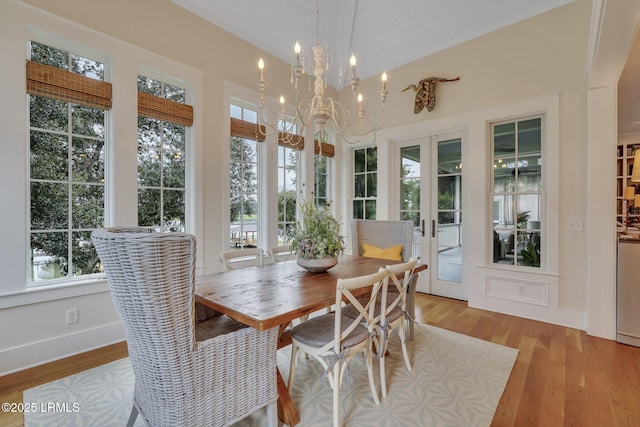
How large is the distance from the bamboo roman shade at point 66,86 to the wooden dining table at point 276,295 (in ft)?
6.17

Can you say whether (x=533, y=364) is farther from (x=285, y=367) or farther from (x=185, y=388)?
(x=185, y=388)

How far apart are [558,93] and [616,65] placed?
0.66 meters

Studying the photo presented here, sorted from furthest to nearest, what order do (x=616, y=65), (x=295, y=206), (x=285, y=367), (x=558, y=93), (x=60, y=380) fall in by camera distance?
(x=295, y=206) → (x=558, y=93) → (x=616, y=65) → (x=285, y=367) → (x=60, y=380)

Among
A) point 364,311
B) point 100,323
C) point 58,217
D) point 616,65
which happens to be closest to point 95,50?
point 58,217

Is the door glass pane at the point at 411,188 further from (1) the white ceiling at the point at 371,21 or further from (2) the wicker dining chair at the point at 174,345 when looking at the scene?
(2) the wicker dining chair at the point at 174,345

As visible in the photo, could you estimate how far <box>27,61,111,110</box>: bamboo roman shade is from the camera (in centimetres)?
226

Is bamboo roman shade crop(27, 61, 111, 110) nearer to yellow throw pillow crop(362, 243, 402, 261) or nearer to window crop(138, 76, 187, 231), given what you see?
window crop(138, 76, 187, 231)

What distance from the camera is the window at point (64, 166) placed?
2354 mm

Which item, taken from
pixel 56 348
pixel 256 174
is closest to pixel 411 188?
pixel 256 174

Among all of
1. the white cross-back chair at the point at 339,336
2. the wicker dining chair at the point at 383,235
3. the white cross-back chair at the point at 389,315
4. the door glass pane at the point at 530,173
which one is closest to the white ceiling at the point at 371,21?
the door glass pane at the point at 530,173

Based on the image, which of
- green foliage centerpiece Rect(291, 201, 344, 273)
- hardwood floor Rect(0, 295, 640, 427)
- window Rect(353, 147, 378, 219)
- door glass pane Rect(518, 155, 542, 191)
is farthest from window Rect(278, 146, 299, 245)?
door glass pane Rect(518, 155, 542, 191)

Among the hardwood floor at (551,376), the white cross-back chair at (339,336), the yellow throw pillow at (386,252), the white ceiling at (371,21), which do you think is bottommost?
the hardwood floor at (551,376)

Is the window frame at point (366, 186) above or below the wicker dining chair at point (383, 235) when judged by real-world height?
above

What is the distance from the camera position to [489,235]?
3656 millimetres
